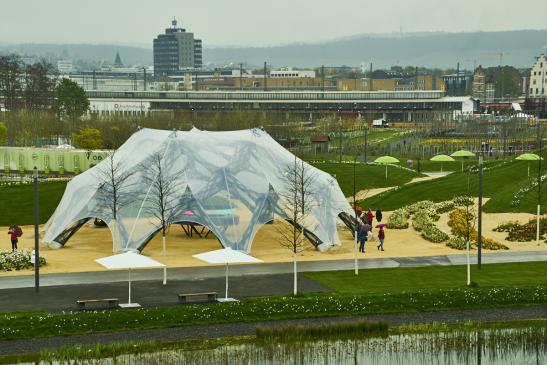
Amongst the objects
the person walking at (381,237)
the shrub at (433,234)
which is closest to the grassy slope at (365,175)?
the shrub at (433,234)

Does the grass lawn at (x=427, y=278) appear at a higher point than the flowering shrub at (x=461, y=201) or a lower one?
lower

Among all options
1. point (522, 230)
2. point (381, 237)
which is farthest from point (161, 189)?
point (522, 230)

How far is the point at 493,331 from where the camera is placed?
3916 cm

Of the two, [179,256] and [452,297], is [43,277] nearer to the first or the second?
[179,256]

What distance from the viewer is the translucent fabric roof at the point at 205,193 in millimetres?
53625

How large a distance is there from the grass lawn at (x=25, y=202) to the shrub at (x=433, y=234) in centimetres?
2544

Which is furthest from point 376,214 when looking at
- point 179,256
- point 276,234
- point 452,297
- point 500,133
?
point 500,133

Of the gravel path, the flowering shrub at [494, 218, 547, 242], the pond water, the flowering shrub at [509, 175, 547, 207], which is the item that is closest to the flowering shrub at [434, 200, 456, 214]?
the flowering shrub at [509, 175, 547, 207]

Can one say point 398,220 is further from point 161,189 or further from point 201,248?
point 161,189

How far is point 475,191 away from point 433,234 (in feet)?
58.1

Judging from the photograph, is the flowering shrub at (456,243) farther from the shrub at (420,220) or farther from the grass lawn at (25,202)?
the grass lawn at (25,202)

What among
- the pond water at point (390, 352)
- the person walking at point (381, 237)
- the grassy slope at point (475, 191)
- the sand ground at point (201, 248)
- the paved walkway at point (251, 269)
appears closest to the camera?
the pond water at point (390, 352)

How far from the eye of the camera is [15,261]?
5012 cm

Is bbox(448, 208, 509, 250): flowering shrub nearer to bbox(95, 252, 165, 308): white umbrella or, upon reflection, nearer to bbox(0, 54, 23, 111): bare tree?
bbox(95, 252, 165, 308): white umbrella
